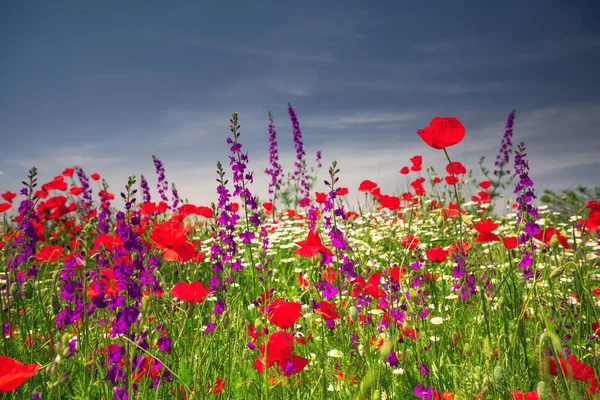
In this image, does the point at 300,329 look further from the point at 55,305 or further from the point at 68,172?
the point at 68,172

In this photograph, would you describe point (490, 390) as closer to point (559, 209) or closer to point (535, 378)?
point (535, 378)

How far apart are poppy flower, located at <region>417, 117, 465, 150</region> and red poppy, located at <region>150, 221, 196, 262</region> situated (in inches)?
47.1

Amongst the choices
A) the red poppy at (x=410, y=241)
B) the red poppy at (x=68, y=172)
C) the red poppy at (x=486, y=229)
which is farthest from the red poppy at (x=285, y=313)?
the red poppy at (x=68, y=172)

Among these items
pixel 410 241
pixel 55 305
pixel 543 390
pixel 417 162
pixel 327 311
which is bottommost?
pixel 543 390

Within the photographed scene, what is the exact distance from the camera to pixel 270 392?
2.19 meters

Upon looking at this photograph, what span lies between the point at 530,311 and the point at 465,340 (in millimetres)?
1020

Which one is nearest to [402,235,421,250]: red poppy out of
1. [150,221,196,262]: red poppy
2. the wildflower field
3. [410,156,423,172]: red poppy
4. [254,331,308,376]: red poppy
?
the wildflower field

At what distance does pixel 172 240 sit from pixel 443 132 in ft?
4.37

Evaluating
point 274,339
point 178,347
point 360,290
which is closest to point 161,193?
point 178,347

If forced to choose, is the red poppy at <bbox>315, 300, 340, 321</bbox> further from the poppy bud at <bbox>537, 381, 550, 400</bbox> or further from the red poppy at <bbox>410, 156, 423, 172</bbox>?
the red poppy at <bbox>410, 156, 423, 172</bbox>

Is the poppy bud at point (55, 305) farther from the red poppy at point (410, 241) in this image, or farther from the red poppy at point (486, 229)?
the red poppy at point (486, 229)

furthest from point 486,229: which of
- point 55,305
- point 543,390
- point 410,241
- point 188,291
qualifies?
point 55,305

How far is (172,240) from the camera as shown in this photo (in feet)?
6.17

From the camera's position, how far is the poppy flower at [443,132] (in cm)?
189
